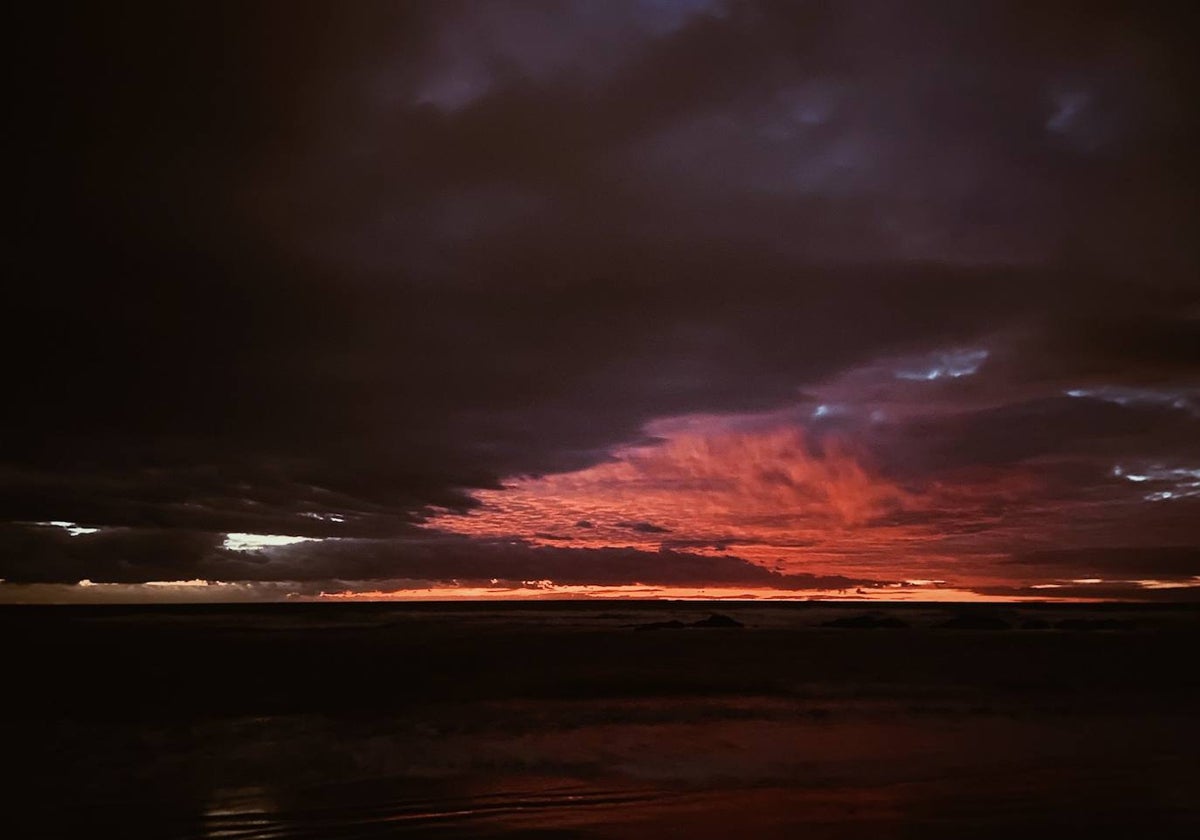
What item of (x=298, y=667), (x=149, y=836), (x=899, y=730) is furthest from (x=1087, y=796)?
(x=298, y=667)

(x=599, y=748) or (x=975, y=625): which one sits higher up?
(x=599, y=748)

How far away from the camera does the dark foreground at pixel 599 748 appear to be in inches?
586

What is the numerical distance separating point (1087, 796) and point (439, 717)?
734 inches

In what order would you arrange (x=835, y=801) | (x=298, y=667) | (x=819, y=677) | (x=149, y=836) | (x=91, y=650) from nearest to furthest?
(x=149, y=836), (x=835, y=801), (x=819, y=677), (x=298, y=667), (x=91, y=650)

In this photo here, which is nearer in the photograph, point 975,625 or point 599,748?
point 599,748

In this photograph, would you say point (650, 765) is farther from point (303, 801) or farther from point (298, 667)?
point (298, 667)

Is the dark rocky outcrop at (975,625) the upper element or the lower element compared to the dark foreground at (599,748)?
lower

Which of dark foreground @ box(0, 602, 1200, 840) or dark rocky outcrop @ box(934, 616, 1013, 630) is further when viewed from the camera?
dark rocky outcrop @ box(934, 616, 1013, 630)

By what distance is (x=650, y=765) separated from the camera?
65.1 ft

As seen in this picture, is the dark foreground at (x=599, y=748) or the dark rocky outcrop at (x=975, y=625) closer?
the dark foreground at (x=599, y=748)

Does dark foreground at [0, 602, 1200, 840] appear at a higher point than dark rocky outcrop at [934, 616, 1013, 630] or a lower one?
higher

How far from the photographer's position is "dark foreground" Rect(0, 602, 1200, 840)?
1488 centimetres

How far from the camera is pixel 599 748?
72.4 feet

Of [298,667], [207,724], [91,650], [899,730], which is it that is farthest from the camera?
[91,650]
